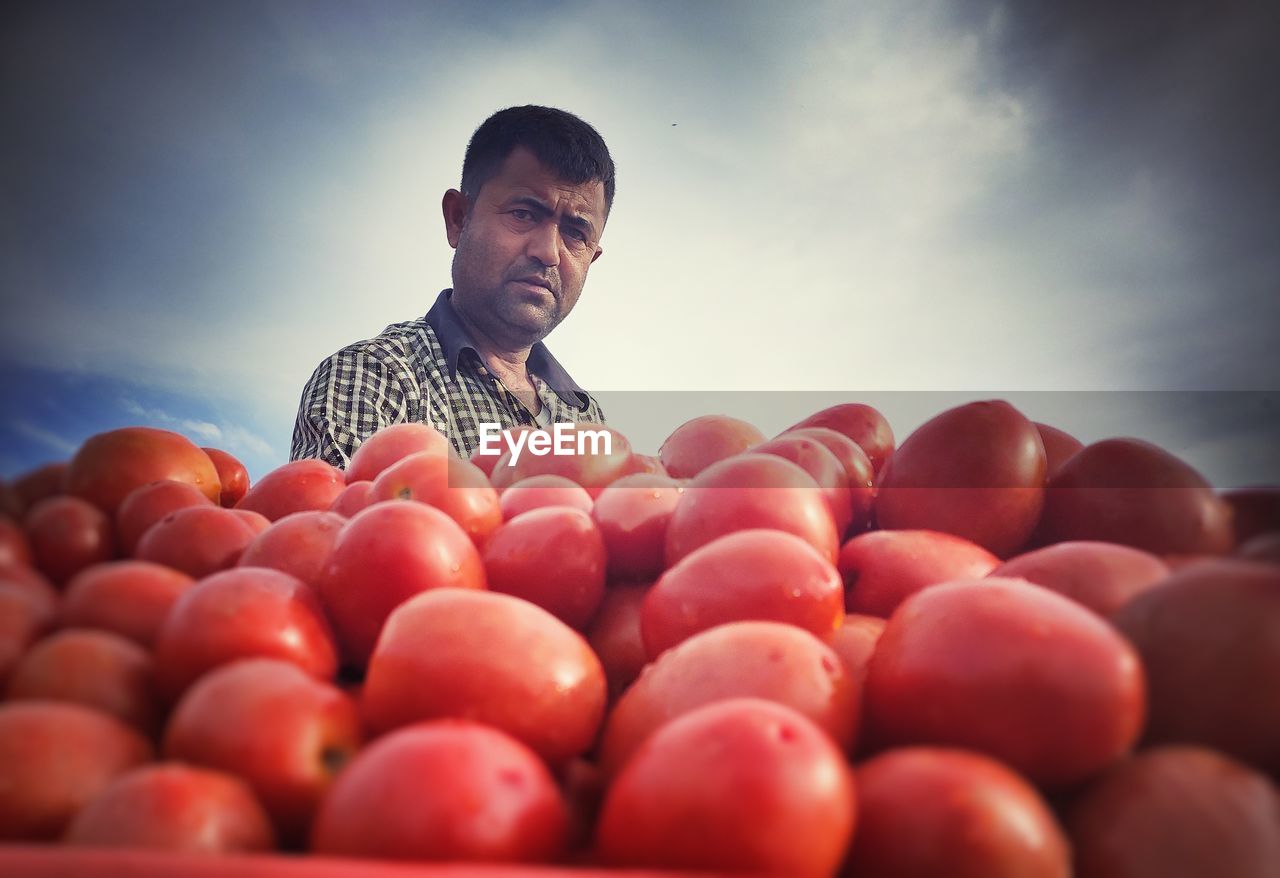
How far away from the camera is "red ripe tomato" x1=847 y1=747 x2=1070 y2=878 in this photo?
0.52 metres

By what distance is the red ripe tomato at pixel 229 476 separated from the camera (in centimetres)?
148

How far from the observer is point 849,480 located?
1.30 meters

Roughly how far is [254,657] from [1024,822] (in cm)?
65

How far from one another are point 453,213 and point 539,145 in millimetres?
693

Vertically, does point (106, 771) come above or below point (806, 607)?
below

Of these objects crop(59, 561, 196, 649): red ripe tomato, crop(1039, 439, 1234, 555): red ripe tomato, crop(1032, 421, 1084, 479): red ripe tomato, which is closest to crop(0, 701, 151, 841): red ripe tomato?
crop(59, 561, 196, 649): red ripe tomato

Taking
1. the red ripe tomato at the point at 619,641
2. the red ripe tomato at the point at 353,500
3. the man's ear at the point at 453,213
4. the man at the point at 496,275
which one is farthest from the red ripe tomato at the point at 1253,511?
the man's ear at the point at 453,213

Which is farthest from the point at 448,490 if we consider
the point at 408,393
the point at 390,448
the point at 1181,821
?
the point at 408,393

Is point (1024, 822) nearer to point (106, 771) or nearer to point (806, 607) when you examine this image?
point (806, 607)

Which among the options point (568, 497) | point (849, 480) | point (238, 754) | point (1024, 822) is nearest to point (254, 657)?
point (238, 754)

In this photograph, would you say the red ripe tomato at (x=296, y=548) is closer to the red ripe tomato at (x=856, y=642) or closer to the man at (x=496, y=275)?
the red ripe tomato at (x=856, y=642)

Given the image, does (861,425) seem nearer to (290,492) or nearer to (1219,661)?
(1219,661)

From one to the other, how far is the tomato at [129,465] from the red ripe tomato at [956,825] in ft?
3.53

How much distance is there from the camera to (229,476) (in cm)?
151
